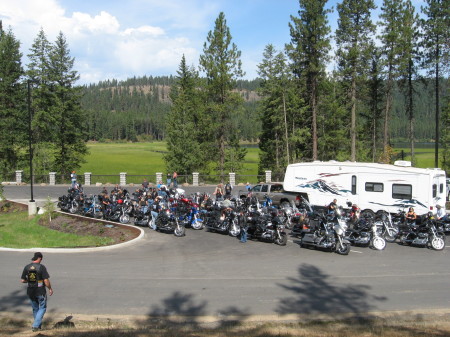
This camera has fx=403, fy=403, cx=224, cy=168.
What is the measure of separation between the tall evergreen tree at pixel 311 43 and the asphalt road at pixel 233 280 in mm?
23807

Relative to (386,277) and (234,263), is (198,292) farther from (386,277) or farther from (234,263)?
(386,277)

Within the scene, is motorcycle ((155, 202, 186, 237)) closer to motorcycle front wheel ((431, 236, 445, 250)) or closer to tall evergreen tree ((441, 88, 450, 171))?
motorcycle front wheel ((431, 236, 445, 250))

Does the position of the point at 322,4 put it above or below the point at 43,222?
above

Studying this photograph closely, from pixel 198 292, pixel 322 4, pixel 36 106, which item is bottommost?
pixel 198 292

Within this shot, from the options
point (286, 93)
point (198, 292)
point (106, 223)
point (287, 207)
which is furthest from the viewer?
point (286, 93)

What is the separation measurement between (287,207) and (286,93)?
24422 mm

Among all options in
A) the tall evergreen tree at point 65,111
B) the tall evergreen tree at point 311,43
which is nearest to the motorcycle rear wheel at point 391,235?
the tall evergreen tree at point 311,43

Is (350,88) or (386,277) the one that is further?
(350,88)

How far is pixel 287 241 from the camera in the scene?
16203 mm

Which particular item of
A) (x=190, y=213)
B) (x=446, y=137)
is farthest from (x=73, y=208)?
(x=446, y=137)

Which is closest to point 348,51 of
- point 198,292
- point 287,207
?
point 287,207

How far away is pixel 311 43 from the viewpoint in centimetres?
3597

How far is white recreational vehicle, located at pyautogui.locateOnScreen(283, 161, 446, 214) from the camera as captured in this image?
728 inches

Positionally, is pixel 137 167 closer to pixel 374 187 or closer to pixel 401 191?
pixel 374 187
